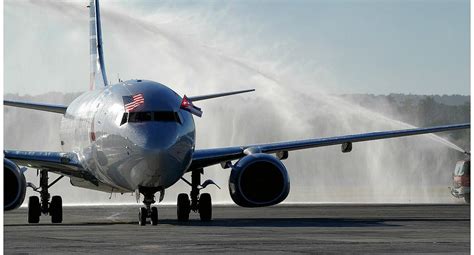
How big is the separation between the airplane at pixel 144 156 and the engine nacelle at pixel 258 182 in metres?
0.03

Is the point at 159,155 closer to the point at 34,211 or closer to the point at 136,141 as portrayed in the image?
the point at 136,141

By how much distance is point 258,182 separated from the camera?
115ft

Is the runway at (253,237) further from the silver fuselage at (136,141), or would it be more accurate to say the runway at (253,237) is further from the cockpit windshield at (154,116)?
the cockpit windshield at (154,116)

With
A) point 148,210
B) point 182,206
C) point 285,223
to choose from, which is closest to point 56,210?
point 182,206

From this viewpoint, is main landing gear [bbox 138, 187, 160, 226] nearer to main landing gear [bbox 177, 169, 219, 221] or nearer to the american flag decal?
the american flag decal

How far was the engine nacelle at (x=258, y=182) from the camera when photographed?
34.8 m

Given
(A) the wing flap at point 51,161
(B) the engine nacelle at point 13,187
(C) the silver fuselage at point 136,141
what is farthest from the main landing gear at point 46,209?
(B) the engine nacelle at point 13,187

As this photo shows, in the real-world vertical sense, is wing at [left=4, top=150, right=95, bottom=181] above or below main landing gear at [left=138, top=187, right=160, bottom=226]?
above

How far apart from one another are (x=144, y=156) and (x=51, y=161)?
14.9 feet

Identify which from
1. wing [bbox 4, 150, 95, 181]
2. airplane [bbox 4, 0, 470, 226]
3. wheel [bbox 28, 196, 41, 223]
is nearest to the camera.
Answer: airplane [bbox 4, 0, 470, 226]

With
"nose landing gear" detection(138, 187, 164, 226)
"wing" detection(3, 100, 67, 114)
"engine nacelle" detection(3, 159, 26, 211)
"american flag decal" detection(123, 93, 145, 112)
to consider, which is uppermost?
"wing" detection(3, 100, 67, 114)

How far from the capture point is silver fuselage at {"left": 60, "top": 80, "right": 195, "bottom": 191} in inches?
1251

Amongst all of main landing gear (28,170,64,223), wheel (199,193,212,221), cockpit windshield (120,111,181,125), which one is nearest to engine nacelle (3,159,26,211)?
main landing gear (28,170,64,223)

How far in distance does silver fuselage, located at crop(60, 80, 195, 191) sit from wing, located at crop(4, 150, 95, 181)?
339 mm
